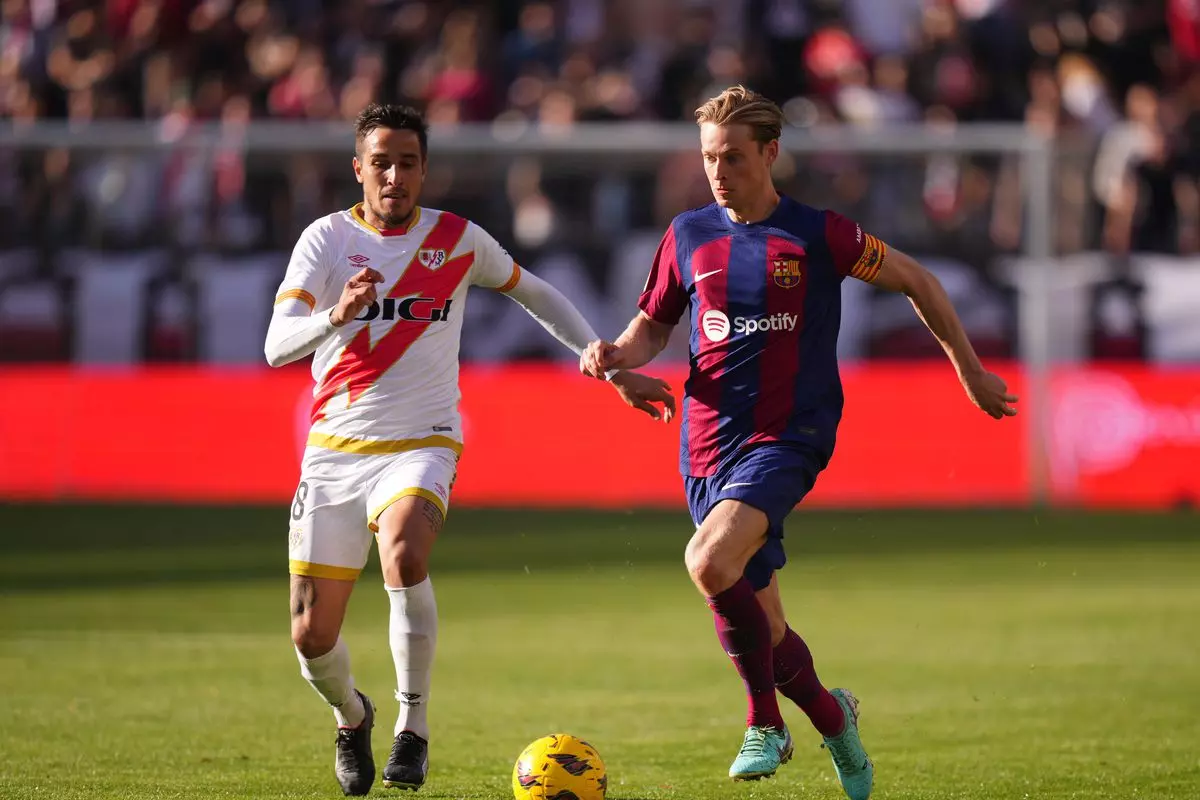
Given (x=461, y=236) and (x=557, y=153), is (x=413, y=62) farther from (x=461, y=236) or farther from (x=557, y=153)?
(x=461, y=236)

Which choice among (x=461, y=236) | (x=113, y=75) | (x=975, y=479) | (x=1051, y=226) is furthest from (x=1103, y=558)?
(x=113, y=75)

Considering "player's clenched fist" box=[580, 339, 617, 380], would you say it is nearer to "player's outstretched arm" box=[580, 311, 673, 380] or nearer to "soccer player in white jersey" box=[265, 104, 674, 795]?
"player's outstretched arm" box=[580, 311, 673, 380]

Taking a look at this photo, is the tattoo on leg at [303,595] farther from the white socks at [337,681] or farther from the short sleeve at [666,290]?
the short sleeve at [666,290]

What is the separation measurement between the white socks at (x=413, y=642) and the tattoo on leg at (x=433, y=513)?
0.70 feet

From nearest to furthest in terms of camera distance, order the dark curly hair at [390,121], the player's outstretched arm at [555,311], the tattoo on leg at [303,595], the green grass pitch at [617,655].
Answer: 1. the tattoo on leg at [303,595]
2. the dark curly hair at [390,121]
3. the green grass pitch at [617,655]
4. the player's outstretched arm at [555,311]

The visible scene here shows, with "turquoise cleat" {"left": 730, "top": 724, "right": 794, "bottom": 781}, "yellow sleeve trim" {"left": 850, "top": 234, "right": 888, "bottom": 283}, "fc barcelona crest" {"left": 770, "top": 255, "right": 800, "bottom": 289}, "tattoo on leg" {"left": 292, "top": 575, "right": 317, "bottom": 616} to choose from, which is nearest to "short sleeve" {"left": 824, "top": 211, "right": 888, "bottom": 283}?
"yellow sleeve trim" {"left": 850, "top": 234, "right": 888, "bottom": 283}

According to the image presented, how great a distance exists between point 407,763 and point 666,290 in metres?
1.89

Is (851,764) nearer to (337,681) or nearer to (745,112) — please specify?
(337,681)

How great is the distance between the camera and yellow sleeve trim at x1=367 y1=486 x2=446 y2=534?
6730 millimetres

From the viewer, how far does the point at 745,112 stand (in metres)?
6.49

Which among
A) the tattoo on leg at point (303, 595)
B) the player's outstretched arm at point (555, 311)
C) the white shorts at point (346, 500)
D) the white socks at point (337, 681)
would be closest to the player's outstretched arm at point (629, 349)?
the player's outstretched arm at point (555, 311)

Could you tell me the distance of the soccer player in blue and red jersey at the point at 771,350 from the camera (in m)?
6.47

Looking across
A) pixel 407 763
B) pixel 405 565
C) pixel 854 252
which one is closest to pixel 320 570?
pixel 405 565

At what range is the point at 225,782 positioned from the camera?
6.86 m
